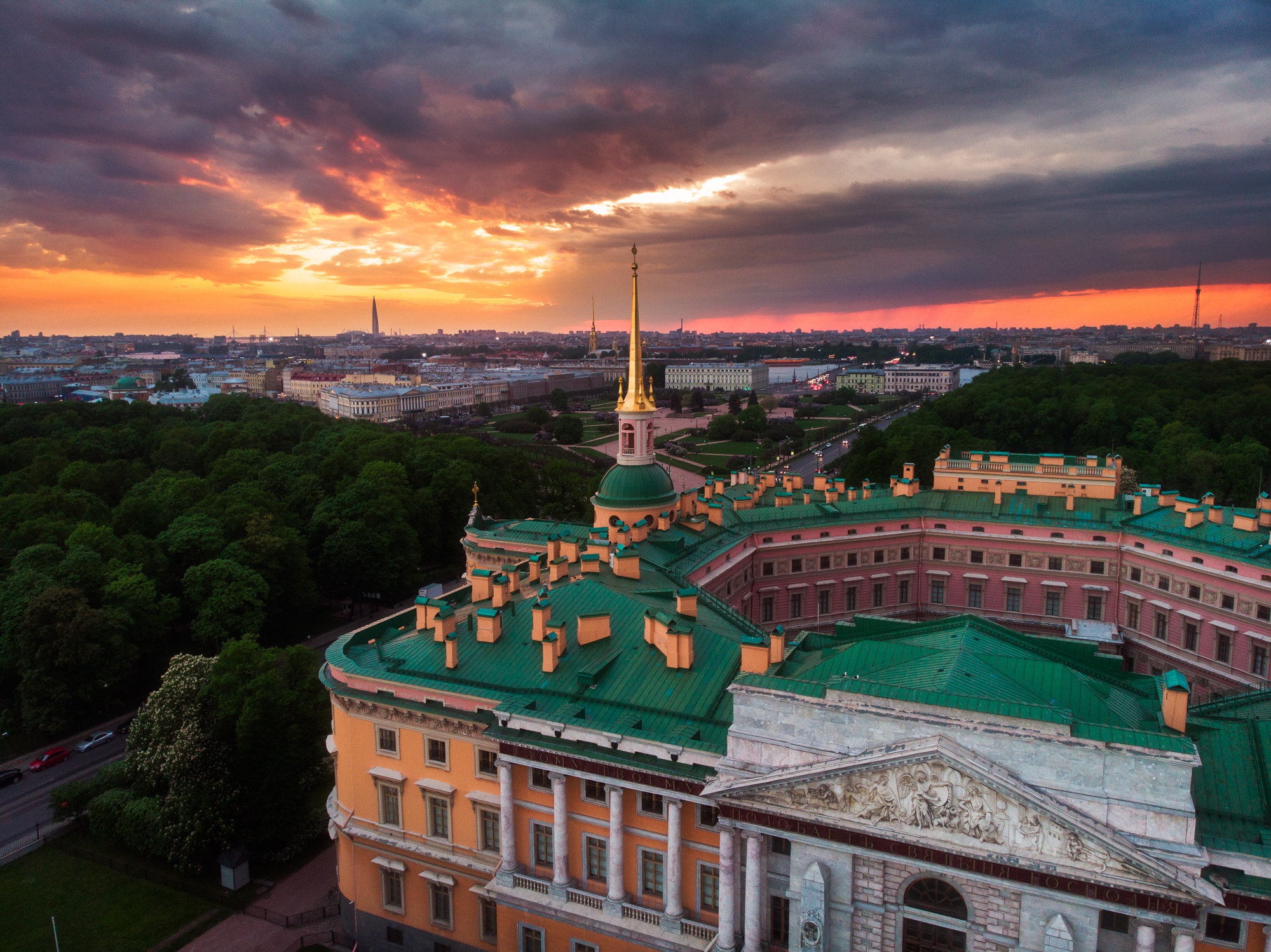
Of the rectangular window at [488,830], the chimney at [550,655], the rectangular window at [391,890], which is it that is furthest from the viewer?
the rectangular window at [391,890]

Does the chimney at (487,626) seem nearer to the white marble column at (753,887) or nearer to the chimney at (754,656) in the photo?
the chimney at (754,656)

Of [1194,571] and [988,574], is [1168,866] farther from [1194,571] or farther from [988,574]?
[988,574]

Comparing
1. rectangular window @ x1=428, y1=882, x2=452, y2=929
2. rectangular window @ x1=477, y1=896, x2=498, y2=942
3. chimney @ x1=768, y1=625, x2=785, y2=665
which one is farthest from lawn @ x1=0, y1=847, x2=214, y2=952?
chimney @ x1=768, y1=625, x2=785, y2=665

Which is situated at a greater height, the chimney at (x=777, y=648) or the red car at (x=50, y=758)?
the chimney at (x=777, y=648)

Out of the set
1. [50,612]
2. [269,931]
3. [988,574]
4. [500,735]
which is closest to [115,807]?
[269,931]

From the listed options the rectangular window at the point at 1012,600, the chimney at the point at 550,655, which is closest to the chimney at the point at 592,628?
the chimney at the point at 550,655

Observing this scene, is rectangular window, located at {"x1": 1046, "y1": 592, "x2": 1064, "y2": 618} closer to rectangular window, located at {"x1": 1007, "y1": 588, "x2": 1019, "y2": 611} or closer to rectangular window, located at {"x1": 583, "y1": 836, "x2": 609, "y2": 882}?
rectangular window, located at {"x1": 1007, "y1": 588, "x2": 1019, "y2": 611}

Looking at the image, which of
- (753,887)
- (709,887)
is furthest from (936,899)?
(709,887)
